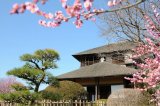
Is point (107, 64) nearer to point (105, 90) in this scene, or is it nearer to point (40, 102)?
point (105, 90)

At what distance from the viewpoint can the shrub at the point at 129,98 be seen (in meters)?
23.8

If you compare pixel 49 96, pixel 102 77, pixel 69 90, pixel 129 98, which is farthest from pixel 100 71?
pixel 49 96

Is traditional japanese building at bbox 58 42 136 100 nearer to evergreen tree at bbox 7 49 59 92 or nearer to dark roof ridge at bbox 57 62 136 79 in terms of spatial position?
dark roof ridge at bbox 57 62 136 79

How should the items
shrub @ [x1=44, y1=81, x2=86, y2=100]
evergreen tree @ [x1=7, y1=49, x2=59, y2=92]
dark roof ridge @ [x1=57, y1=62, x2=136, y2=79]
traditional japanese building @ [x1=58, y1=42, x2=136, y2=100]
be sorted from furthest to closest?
traditional japanese building @ [x1=58, y1=42, x2=136, y2=100] → dark roof ridge @ [x1=57, y1=62, x2=136, y2=79] → shrub @ [x1=44, y1=81, x2=86, y2=100] → evergreen tree @ [x1=7, y1=49, x2=59, y2=92]

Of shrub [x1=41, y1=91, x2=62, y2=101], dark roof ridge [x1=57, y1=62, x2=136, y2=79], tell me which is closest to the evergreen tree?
shrub [x1=41, y1=91, x2=62, y2=101]

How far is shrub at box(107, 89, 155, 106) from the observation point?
23797 millimetres

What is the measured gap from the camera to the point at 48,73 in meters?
20.1

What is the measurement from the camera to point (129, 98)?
78.4 ft

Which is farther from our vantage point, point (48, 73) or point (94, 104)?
point (94, 104)

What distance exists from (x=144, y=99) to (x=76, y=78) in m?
14.4

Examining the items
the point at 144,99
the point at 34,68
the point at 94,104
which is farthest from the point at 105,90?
the point at 34,68

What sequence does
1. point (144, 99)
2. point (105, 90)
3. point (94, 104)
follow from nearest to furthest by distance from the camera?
point (144, 99), point (94, 104), point (105, 90)

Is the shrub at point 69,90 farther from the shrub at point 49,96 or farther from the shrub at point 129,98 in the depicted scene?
the shrub at point 49,96

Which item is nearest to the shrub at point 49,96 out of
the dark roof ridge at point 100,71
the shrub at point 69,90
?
the shrub at point 69,90
